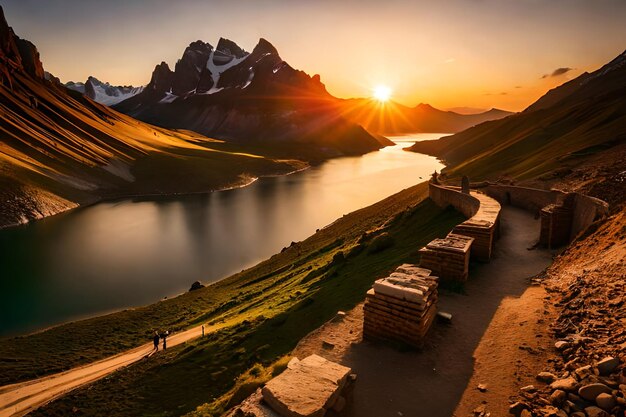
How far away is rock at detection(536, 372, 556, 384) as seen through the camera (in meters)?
9.13

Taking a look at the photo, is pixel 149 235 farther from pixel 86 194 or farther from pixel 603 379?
pixel 603 379

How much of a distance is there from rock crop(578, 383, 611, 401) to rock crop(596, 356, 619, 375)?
2.16 ft

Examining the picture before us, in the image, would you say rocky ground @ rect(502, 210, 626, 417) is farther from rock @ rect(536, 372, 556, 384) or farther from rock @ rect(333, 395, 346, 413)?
rock @ rect(333, 395, 346, 413)

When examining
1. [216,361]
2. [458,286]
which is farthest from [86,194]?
[458,286]

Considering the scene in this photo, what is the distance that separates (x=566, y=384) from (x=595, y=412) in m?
0.97

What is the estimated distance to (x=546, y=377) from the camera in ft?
30.4

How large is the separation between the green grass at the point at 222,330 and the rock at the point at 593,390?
8.68m

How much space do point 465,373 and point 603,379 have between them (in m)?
3.41

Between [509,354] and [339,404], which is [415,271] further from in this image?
[339,404]

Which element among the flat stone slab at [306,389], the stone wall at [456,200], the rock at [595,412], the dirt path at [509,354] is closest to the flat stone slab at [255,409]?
the flat stone slab at [306,389]

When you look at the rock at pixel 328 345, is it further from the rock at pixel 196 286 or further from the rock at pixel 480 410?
the rock at pixel 196 286

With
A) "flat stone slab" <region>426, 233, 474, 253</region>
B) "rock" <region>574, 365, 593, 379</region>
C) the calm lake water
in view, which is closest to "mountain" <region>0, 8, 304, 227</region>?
the calm lake water

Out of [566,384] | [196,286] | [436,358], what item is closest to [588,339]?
[566,384]

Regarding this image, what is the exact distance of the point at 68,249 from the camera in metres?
58.7
